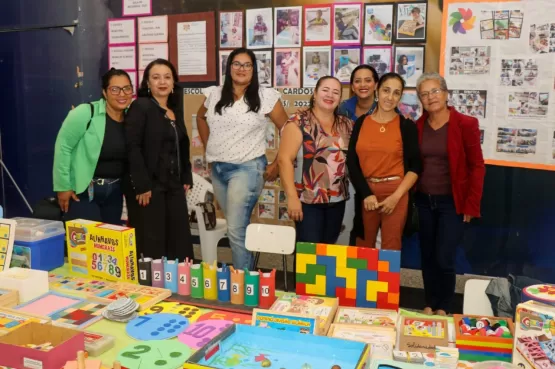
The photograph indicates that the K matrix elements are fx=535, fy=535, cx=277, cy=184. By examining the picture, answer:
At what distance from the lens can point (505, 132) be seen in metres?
3.36

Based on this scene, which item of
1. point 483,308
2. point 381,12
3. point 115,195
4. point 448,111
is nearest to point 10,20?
point 115,195

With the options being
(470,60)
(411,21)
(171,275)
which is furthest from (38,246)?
(470,60)

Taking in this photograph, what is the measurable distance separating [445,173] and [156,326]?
1.74 metres

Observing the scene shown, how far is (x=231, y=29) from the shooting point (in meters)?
3.89

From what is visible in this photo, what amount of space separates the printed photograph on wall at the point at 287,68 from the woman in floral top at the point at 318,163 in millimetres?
944

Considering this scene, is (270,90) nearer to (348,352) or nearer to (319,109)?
(319,109)

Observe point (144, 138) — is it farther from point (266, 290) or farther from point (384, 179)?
point (266, 290)

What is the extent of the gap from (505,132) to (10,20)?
4.11 metres

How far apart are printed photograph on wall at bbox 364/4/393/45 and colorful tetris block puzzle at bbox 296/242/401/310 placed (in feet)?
6.83

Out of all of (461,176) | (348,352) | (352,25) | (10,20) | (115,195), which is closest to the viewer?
(348,352)

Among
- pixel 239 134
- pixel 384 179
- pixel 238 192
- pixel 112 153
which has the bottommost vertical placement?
pixel 238 192

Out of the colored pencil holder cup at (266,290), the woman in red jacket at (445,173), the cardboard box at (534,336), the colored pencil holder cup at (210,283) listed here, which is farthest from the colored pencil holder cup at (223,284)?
the woman in red jacket at (445,173)

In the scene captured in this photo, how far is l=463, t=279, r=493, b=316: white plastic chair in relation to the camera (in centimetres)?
199

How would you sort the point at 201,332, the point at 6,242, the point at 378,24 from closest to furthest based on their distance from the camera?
the point at 201,332
the point at 6,242
the point at 378,24
